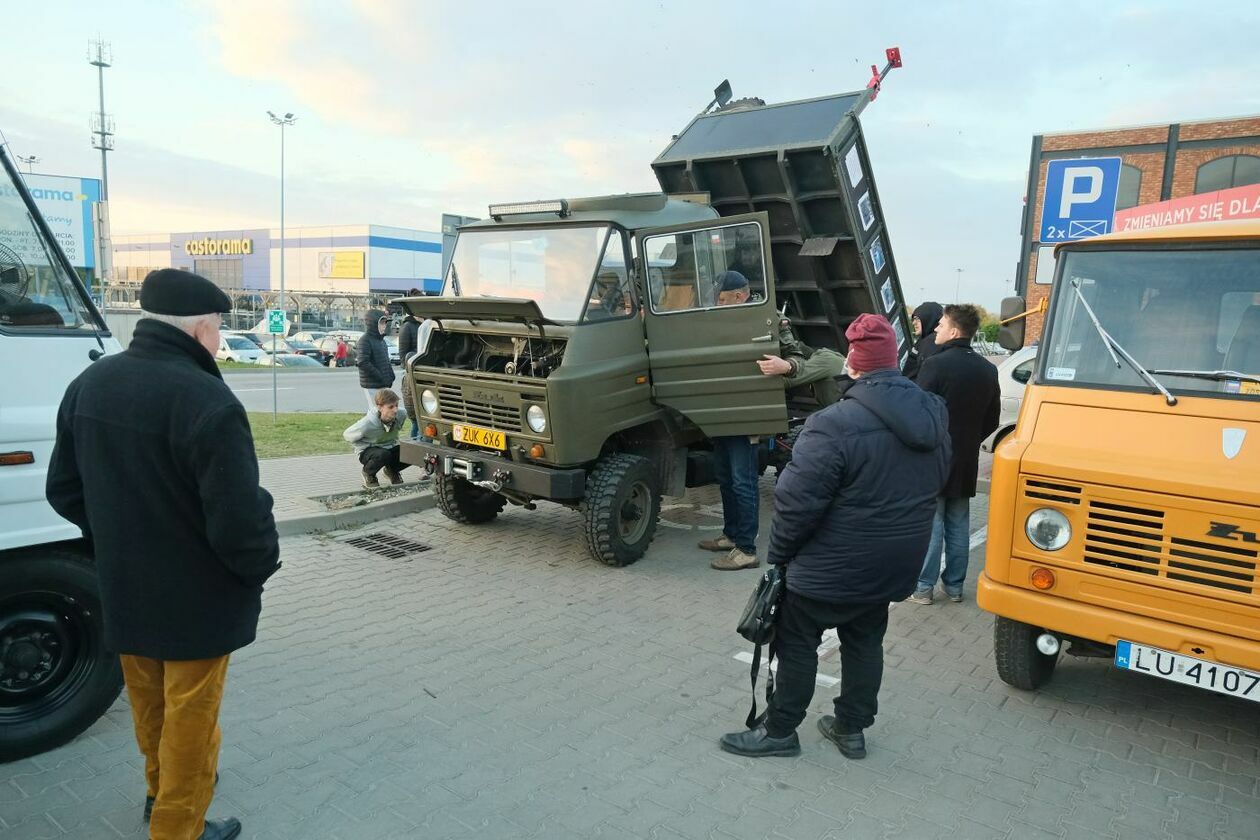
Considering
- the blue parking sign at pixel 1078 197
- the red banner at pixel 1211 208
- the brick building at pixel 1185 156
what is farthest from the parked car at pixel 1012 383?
the brick building at pixel 1185 156

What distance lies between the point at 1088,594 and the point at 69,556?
174 inches

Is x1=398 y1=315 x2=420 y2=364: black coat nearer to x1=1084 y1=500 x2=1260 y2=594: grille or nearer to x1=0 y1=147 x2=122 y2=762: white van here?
x1=0 y1=147 x2=122 y2=762: white van

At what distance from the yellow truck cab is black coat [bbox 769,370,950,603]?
2.62ft

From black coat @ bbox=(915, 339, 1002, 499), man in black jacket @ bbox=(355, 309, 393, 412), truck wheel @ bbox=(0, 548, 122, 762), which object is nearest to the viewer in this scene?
truck wheel @ bbox=(0, 548, 122, 762)

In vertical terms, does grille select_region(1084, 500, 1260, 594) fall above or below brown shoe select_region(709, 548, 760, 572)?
above

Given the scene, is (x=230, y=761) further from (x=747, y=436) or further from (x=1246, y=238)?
(x=1246, y=238)

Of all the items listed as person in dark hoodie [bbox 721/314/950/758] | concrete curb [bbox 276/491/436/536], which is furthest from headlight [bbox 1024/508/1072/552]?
concrete curb [bbox 276/491/436/536]

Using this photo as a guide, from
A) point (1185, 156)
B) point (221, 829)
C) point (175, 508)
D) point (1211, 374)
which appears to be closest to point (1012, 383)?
point (1211, 374)

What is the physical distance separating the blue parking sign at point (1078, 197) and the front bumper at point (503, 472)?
21.4ft

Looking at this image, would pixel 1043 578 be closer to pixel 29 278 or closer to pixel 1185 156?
pixel 29 278

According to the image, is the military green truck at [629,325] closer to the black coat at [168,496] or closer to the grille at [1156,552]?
the grille at [1156,552]

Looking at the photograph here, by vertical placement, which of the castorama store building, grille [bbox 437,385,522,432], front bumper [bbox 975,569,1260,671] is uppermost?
the castorama store building

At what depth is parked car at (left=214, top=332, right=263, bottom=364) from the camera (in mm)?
30203

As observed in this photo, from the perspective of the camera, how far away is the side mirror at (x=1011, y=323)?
5031 mm
